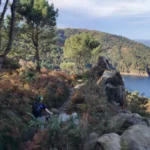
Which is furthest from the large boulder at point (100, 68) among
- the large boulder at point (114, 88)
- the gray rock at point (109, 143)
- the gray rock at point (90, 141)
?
the gray rock at point (109, 143)

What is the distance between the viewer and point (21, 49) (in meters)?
23.8

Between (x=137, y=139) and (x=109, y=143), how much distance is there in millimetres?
790

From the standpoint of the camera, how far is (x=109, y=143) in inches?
280

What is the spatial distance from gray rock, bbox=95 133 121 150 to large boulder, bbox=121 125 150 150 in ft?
0.61

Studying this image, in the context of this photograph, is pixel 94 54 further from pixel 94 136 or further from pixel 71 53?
pixel 94 136

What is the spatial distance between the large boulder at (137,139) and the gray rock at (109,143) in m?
0.19

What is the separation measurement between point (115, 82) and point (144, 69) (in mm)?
145197

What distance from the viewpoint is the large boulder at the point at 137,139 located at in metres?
6.88

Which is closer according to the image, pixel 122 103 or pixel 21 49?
pixel 122 103

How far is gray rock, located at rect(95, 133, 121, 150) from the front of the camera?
6.97 metres

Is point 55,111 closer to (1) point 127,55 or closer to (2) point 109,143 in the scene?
(2) point 109,143

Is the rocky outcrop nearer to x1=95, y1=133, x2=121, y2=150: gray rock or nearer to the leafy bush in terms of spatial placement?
the leafy bush

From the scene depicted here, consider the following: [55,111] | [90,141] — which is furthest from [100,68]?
[90,141]

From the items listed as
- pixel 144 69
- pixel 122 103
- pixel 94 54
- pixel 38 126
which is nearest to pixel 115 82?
pixel 122 103
